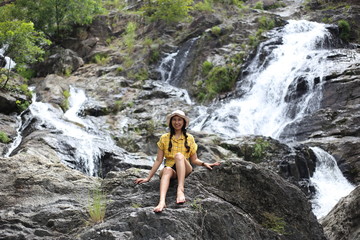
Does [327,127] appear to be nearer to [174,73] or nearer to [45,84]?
[174,73]

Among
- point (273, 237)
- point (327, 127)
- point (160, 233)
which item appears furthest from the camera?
point (327, 127)

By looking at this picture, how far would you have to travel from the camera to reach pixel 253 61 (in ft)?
→ 66.5

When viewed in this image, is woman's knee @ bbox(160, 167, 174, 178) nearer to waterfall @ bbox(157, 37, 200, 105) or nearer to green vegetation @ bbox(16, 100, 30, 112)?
green vegetation @ bbox(16, 100, 30, 112)

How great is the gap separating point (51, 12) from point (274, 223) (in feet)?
76.4

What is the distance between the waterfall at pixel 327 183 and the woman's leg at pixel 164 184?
→ 7450mm

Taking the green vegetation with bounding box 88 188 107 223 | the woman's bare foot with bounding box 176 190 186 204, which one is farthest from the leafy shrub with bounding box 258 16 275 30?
the green vegetation with bounding box 88 188 107 223

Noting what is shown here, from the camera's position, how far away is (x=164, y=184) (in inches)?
175

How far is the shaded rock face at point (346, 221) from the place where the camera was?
17.4ft

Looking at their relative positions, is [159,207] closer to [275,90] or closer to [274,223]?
[274,223]

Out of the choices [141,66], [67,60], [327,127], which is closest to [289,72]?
[327,127]

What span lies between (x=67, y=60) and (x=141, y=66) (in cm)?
517

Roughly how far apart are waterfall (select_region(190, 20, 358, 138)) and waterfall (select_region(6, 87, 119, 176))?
4.85 m

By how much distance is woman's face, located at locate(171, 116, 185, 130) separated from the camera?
518 centimetres

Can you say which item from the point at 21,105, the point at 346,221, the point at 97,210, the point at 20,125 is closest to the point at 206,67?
the point at 21,105
